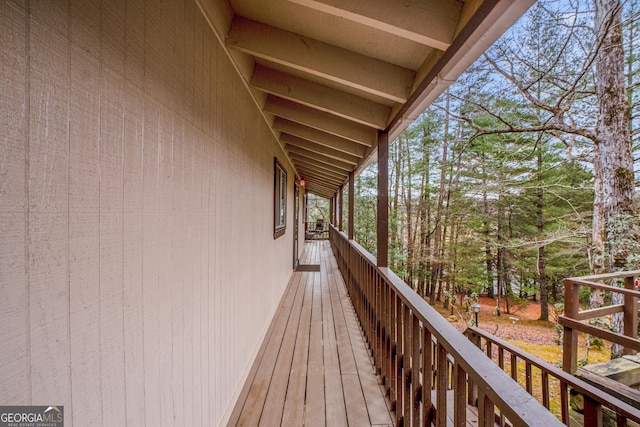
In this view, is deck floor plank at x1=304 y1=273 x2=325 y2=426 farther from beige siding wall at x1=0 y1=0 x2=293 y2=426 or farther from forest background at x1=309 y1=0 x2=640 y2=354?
forest background at x1=309 y1=0 x2=640 y2=354

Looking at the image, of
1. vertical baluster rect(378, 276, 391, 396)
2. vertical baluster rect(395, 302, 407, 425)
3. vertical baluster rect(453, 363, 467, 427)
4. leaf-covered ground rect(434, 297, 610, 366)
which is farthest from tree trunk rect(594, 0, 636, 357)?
vertical baluster rect(453, 363, 467, 427)

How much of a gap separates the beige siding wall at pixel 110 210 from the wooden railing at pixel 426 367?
125 centimetres

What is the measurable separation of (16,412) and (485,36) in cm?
192

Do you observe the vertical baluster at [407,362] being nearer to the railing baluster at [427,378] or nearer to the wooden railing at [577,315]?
the railing baluster at [427,378]

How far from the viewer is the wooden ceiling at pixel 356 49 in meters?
1.13

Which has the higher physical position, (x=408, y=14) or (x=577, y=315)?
(x=408, y=14)

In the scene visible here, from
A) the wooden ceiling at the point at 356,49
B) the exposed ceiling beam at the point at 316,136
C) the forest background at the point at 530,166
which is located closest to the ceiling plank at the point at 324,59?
the wooden ceiling at the point at 356,49

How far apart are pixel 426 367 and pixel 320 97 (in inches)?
85.5

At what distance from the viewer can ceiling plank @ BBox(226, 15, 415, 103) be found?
1681 mm

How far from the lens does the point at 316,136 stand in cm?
349

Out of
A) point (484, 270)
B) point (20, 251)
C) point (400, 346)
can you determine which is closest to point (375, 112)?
point (400, 346)

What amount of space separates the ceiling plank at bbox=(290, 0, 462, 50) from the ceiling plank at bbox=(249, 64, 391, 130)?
109 centimetres

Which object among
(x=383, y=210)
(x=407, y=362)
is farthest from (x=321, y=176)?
(x=407, y=362)

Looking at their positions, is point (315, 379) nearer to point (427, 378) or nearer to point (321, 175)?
point (427, 378)
